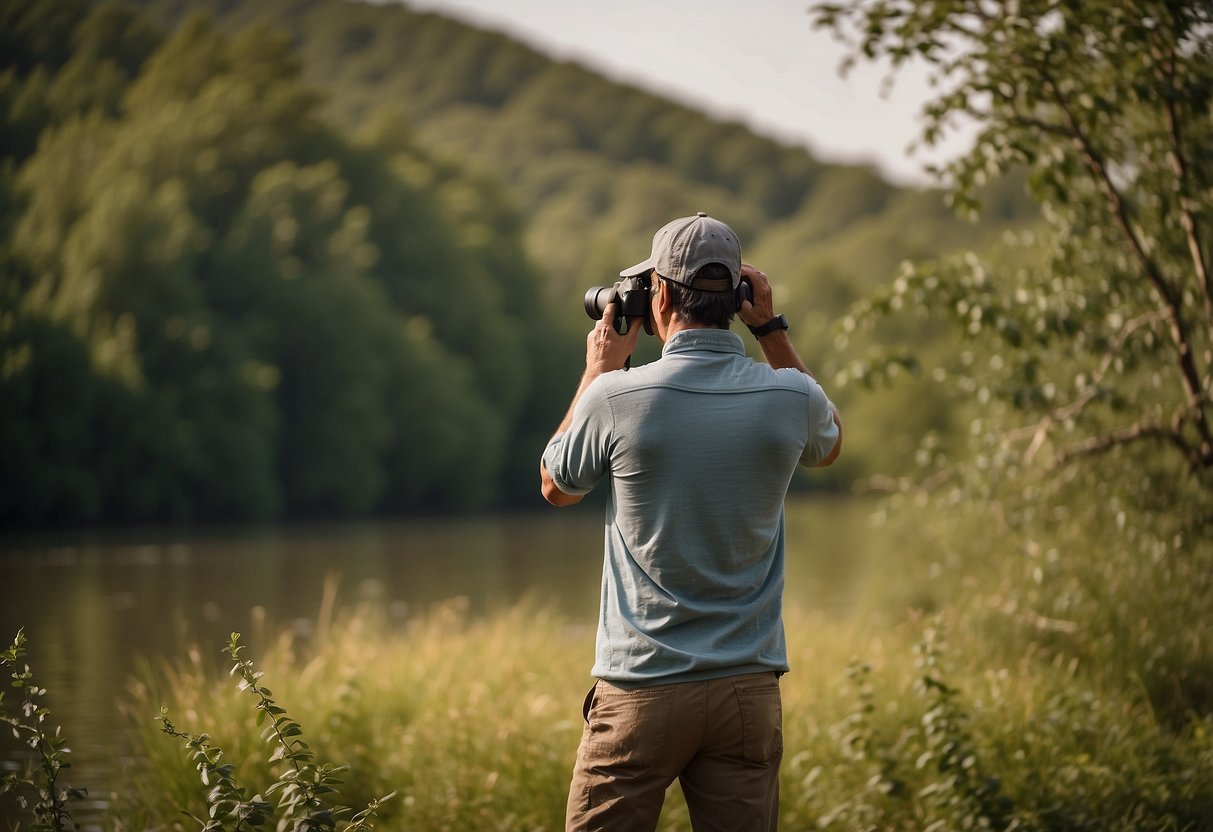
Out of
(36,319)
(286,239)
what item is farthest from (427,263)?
(36,319)

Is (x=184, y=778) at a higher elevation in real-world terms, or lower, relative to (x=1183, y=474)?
lower

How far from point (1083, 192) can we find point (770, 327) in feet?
14.3

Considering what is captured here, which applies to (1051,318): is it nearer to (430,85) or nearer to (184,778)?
(184,778)

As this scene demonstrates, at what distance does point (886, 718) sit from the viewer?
6199 millimetres

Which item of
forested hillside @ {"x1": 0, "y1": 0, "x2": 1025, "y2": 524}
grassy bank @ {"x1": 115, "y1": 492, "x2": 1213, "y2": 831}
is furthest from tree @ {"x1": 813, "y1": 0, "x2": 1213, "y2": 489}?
forested hillside @ {"x1": 0, "y1": 0, "x2": 1025, "y2": 524}

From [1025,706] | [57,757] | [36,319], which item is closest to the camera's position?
[57,757]

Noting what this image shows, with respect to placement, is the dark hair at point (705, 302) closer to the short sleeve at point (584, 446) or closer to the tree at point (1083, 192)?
the short sleeve at point (584, 446)

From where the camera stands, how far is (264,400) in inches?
1478

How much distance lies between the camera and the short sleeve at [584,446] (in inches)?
115

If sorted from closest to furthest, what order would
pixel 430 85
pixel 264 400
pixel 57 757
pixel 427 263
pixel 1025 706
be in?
pixel 57 757 < pixel 1025 706 < pixel 264 400 < pixel 427 263 < pixel 430 85

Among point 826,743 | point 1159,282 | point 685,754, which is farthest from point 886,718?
point 685,754

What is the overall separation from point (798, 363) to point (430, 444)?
4013 centimetres

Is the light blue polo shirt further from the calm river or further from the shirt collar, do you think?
the calm river

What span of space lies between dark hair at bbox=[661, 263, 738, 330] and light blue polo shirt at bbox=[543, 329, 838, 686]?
10 cm
